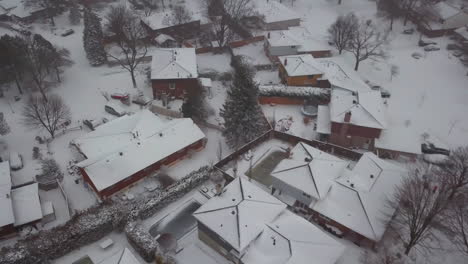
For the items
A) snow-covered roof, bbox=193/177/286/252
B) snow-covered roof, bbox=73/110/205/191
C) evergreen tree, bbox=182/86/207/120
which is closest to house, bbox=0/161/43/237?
snow-covered roof, bbox=73/110/205/191

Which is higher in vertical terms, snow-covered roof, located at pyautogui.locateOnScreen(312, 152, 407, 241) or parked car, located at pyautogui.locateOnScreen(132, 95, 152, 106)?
parked car, located at pyautogui.locateOnScreen(132, 95, 152, 106)

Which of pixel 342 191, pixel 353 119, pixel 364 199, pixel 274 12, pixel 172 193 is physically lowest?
pixel 172 193

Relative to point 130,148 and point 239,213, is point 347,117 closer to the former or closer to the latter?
point 239,213

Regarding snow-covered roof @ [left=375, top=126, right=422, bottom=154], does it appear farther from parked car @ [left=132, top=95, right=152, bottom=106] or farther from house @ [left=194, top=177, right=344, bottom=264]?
parked car @ [left=132, top=95, right=152, bottom=106]

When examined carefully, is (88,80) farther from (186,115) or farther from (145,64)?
(186,115)

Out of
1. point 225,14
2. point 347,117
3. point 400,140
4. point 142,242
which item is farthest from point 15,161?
point 400,140

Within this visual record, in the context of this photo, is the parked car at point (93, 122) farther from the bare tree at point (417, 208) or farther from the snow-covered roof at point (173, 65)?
the bare tree at point (417, 208)

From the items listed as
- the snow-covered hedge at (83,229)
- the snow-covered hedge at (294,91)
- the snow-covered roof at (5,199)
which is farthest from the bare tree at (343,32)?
the snow-covered roof at (5,199)
